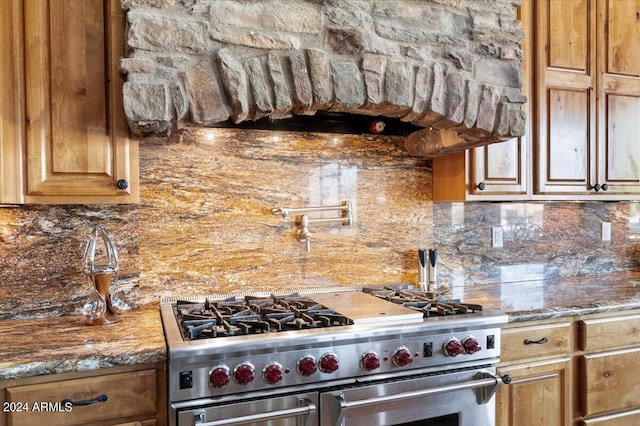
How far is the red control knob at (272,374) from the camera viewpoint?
60.8 inches

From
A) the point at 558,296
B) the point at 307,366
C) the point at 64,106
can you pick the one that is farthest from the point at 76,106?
the point at 558,296

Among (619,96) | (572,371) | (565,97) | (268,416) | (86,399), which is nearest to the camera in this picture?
(86,399)

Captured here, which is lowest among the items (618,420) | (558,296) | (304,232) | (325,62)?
(618,420)

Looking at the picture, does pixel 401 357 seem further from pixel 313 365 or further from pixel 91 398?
pixel 91 398

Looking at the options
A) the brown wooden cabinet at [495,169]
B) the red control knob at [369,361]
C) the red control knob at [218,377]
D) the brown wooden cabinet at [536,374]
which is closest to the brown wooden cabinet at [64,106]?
the red control knob at [218,377]

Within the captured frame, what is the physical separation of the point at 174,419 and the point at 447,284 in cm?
165

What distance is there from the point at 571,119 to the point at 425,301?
134cm

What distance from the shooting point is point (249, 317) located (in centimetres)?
→ 176

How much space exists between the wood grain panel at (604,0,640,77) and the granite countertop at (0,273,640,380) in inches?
47.6

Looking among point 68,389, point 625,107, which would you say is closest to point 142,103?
point 68,389

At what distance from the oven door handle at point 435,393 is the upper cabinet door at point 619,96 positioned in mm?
1402

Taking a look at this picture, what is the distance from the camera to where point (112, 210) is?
2.07 meters

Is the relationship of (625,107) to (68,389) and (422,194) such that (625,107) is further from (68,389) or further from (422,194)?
(68,389)

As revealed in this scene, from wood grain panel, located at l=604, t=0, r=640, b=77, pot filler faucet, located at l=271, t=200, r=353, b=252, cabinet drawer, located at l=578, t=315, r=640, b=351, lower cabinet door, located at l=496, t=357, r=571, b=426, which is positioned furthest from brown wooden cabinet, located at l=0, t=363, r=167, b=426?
wood grain panel, located at l=604, t=0, r=640, b=77
